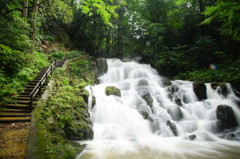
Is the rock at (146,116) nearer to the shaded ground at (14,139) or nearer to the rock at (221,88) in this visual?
the shaded ground at (14,139)

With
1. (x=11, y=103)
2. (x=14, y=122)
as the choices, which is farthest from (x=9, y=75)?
(x=14, y=122)

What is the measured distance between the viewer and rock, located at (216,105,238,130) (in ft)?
24.7

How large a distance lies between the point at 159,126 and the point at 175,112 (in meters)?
1.72

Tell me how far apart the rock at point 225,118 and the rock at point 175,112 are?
6.60 feet

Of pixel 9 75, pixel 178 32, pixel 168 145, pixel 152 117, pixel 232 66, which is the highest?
pixel 178 32

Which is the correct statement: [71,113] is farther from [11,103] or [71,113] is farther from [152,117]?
[152,117]

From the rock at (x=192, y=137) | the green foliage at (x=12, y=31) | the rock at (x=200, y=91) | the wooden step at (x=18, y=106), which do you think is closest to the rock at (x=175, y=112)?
the rock at (x=192, y=137)

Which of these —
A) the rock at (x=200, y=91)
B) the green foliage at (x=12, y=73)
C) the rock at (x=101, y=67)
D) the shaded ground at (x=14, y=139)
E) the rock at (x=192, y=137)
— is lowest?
the rock at (x=192, y=137)

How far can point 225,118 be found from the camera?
7.69 m

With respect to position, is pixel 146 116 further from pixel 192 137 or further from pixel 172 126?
pixel 192 137

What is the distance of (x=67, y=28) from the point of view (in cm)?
2303

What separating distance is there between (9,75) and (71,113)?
4.62m

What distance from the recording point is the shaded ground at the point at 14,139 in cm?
326

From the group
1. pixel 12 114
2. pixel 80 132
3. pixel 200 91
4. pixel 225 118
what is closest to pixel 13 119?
pixel 12 114
